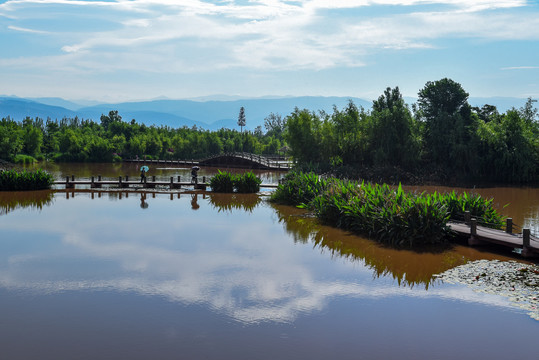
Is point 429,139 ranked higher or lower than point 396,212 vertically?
higher

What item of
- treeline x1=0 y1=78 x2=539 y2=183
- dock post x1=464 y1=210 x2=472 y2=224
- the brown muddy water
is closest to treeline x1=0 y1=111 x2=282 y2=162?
treeline x1=0 y1=78 x2=539 y2=183

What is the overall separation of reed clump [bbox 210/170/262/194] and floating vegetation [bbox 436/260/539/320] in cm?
1863

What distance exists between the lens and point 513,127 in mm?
40844

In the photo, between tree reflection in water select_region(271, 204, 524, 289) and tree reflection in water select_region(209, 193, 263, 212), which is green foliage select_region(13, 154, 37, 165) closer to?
tree reflection in water select_region(209, 193, 263, 212)

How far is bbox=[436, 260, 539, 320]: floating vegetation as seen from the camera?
11305 millimetres

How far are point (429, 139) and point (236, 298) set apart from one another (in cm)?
3599

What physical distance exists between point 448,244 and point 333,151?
2725 cm

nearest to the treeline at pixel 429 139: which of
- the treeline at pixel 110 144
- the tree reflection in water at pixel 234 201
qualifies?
the tree reflection in water at pixel 234 201

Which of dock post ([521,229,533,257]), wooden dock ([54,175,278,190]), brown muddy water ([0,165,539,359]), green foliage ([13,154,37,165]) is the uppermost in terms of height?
green foliage ([13,154,37,165])

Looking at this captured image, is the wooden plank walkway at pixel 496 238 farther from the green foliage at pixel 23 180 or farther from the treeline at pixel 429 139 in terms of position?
the green foliage at pixel 23 180

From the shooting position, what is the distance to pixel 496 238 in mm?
15406

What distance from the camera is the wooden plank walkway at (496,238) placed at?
47.5 ft

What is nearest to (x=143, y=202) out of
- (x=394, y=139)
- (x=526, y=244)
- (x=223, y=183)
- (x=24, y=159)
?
(x=223, y=183)

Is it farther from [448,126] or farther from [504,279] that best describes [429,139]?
[504,279]
